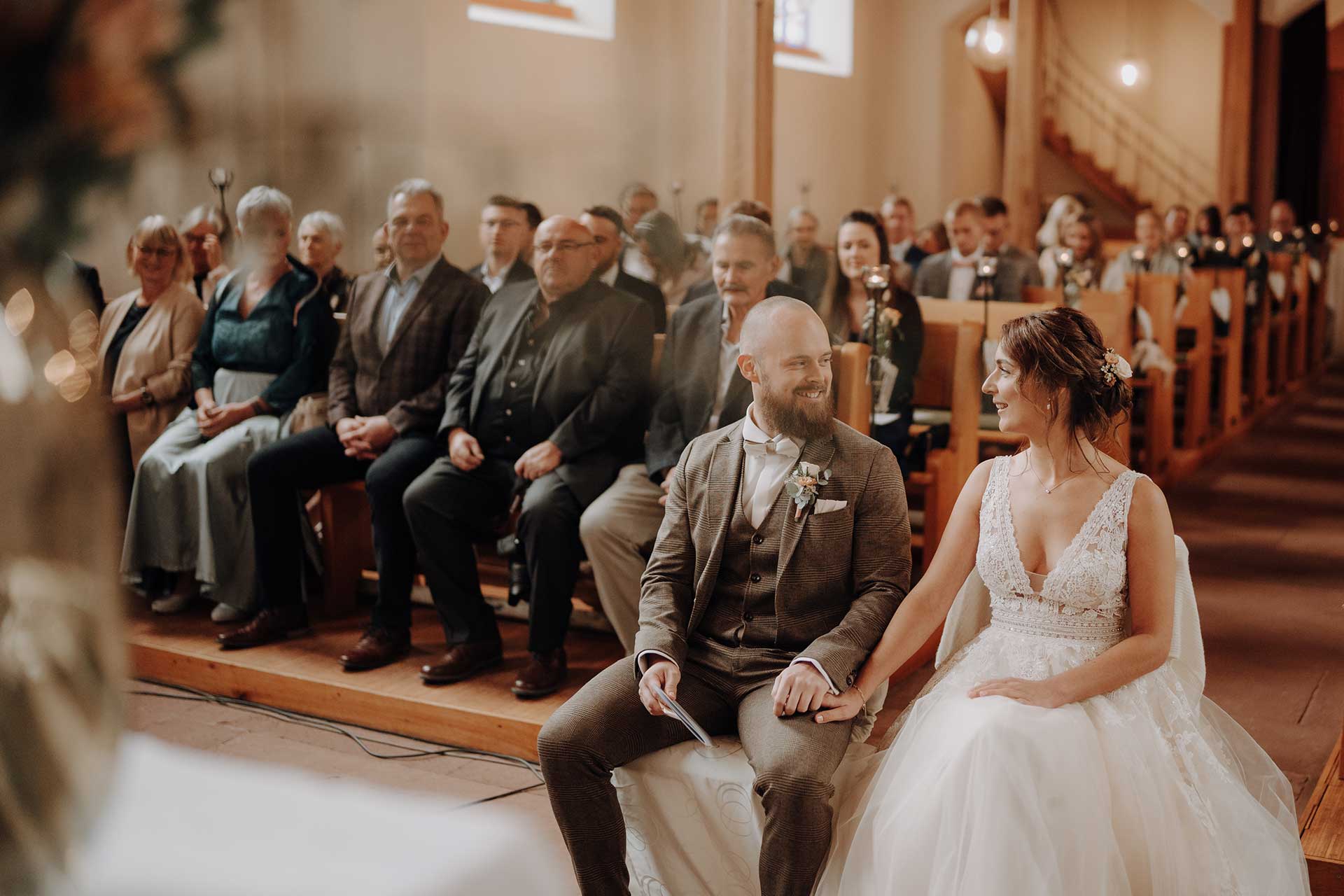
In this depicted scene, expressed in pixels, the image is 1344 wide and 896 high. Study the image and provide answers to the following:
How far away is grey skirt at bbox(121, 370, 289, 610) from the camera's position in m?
4.65

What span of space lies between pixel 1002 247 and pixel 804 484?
5048 millimetres

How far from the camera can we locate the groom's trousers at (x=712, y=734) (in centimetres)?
224

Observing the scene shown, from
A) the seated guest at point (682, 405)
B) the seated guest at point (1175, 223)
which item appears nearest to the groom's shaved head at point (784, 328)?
the seated guest at point (682, 405)

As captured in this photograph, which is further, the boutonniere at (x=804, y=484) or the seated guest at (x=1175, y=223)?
the seated guest at (x=1175, y=223)

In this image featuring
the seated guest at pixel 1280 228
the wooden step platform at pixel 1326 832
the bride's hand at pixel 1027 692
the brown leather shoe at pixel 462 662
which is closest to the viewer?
the bride's hand at pixel 1027 692

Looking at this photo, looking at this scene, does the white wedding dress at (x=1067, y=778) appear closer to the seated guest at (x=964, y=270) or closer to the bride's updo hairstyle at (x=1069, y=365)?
the bride's updo hairstyle at (x=1069, y=365)

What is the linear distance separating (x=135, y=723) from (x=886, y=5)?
46.1 feet

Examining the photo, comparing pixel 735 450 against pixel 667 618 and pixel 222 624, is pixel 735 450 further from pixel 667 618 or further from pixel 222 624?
pixel 222 624

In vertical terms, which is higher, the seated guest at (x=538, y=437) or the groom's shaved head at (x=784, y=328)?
the groom's shaved head at (x=784, y=328)

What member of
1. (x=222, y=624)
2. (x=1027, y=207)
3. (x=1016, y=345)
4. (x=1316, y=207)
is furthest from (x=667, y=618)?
(x=1316, y=207)

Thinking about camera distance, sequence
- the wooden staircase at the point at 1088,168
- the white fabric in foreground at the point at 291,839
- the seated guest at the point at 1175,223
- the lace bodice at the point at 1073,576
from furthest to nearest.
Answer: the wooden staircase at the point at 1088,168
the seated guest at the point at 1175,223
the lace bodice at the point at 1073,576
the white fabric in foreground at the point at 291,839

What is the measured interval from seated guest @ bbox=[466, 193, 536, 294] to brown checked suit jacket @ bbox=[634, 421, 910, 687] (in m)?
1.95

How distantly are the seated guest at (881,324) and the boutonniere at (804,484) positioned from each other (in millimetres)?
1574

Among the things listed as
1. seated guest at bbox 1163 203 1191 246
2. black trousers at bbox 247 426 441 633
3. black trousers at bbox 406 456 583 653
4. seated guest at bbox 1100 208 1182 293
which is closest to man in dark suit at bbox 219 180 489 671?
black trousers at bbox 247 426 441 633
